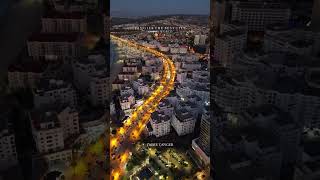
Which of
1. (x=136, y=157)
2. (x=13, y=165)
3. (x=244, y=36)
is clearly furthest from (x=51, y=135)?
(x=244, y=36)

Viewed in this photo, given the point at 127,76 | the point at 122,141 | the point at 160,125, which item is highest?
the point at 127,76

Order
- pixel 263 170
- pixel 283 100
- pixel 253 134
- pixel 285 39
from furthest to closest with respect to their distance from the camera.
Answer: pixel 285 39
pixel 283 100
pixel 253 134
pixel 263 170

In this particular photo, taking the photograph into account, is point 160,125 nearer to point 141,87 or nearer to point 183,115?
point 183,115

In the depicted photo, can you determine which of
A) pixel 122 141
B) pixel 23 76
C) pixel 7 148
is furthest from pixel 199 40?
pixel 7 148

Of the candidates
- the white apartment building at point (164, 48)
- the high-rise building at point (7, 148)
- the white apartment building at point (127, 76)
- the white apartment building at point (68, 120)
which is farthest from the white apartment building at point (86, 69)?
the high-rise building at point (7, 148)

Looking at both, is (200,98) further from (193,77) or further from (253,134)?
(253,134)

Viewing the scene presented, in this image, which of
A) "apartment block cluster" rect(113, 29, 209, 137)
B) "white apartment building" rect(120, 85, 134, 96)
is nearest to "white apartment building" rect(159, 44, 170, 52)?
"apartment block cluster" rect(113, 29, 209, 137)
